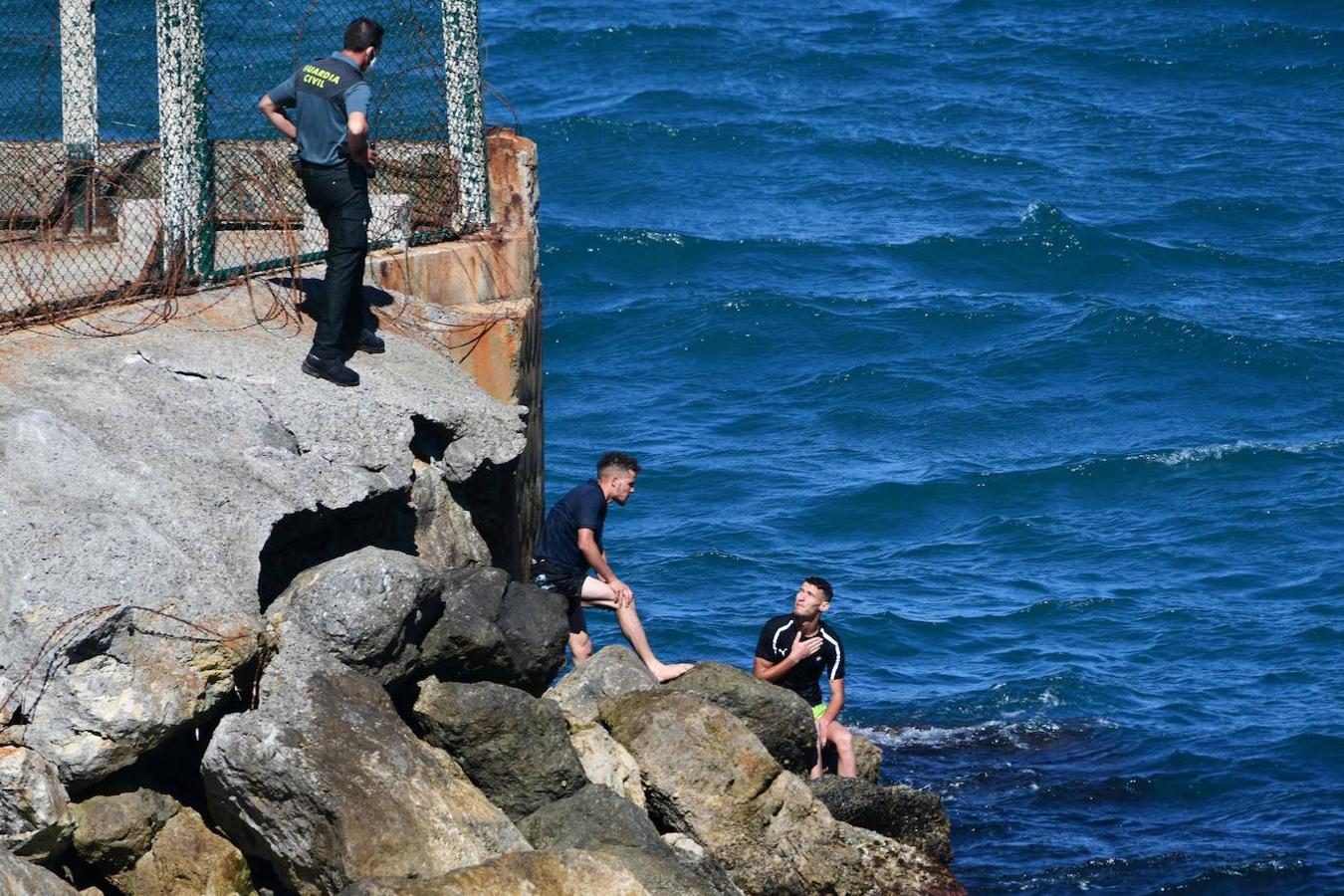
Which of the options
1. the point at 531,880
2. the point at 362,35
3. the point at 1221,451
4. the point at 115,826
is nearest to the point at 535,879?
the point at 531,880

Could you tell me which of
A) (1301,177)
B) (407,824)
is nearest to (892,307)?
(1301,177)

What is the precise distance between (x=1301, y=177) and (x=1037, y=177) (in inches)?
155

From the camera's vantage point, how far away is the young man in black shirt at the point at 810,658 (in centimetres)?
1043

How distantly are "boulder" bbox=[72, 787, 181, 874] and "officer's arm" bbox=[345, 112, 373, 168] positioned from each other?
3.37 meters

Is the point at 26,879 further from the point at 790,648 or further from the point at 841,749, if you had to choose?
the point at 841,749

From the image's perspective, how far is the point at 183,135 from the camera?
9.57 m

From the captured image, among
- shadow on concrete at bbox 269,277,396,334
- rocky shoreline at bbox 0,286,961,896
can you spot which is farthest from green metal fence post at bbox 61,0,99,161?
rocky shoreline at bbox 0,286,961,896

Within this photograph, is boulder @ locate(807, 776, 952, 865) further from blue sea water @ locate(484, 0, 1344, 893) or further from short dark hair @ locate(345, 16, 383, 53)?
short dark hair @ locate(345, 16, 383, 53)

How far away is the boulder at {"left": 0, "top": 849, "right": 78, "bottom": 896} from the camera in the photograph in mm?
6173

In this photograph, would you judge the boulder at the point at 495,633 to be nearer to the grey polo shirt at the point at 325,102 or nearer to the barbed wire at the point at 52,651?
the barbed wire at the point at 52,651

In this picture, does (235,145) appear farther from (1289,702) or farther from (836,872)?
(1289,702)

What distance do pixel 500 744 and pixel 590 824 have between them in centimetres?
57

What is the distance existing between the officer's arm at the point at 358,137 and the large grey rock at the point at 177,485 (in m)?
1.13

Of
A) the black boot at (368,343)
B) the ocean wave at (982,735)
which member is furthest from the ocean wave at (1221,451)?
the black boot at (368,343)
